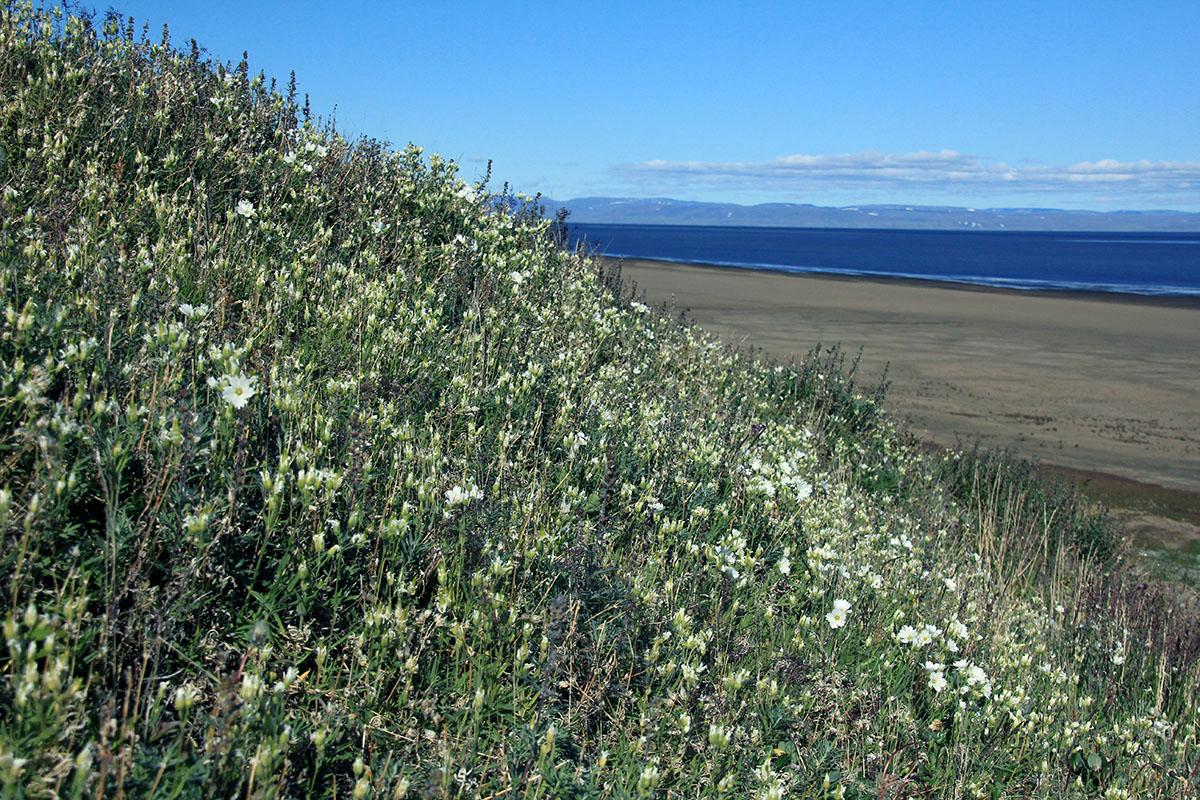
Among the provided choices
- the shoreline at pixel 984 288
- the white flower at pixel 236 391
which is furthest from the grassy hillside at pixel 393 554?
the shoreline at pixel 984 288

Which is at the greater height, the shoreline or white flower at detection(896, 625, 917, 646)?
the shoreline

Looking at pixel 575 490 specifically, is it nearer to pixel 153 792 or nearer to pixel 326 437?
pixel 326 437

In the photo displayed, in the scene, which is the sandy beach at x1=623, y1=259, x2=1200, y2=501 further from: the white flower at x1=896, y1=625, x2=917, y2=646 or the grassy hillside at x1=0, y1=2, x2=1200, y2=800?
the white flower at x1=896, y1=625, x2=917, y2=646

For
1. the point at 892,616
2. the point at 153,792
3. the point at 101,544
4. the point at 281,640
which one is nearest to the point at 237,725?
the point at 153,792

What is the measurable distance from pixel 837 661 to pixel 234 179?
4994 mm

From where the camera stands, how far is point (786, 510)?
15.8 feet

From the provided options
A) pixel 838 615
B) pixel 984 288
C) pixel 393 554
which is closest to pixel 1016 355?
pixel 838 615

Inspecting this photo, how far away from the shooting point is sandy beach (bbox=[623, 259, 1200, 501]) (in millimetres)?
13117

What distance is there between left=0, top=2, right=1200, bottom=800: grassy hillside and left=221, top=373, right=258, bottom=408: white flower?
2 centimetres

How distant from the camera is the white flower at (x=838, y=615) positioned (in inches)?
146

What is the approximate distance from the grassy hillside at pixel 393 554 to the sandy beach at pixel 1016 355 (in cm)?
695

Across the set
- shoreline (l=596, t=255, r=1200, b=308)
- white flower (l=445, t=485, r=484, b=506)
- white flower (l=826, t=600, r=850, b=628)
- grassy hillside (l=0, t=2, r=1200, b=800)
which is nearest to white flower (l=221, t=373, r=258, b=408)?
grassy hillside (l=0, t=2, r=1200, b=800)

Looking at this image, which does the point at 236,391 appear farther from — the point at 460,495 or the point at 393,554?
the point at 460,495

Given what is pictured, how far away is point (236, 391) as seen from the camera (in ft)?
9.30
